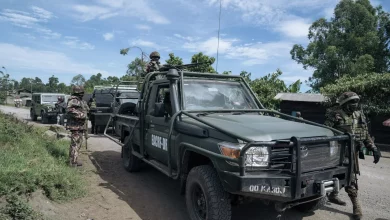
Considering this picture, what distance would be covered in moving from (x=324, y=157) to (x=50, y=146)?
6064mm

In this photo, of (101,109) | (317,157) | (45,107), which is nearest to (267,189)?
(317,157)

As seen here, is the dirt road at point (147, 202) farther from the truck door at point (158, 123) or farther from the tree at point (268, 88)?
the tree at point (268, 88)

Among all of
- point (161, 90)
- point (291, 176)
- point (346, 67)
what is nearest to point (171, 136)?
point (161, 90)

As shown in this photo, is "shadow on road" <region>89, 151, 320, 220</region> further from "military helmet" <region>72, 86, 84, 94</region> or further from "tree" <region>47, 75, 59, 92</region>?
"tree" <region>47, 75, 59, 92</region>

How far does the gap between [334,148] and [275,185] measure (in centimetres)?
110

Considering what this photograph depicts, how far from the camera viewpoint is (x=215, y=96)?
4883mm

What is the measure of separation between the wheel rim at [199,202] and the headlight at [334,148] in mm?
1648

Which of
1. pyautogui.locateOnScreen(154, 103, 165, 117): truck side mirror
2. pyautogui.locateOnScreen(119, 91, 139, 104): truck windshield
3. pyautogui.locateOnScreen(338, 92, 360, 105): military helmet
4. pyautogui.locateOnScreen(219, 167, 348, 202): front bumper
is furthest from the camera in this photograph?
pyautogui.locateOnScreen(119, 91, 139, 104): truck windshield

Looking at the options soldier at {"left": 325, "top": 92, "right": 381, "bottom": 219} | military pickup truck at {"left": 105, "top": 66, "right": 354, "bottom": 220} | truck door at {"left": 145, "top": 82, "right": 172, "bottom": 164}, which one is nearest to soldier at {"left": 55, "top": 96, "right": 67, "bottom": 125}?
truck door at {"left": 145, "top": 82, "right": 172, "bottom": 164}

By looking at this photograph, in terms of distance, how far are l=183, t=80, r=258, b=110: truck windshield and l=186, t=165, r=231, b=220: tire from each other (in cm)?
114

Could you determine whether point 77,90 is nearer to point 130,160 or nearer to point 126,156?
point 126,156

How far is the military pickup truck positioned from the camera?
3.22 m

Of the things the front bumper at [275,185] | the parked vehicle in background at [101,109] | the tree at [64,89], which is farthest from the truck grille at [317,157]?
the tree at [64,89]

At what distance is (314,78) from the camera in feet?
91.9
